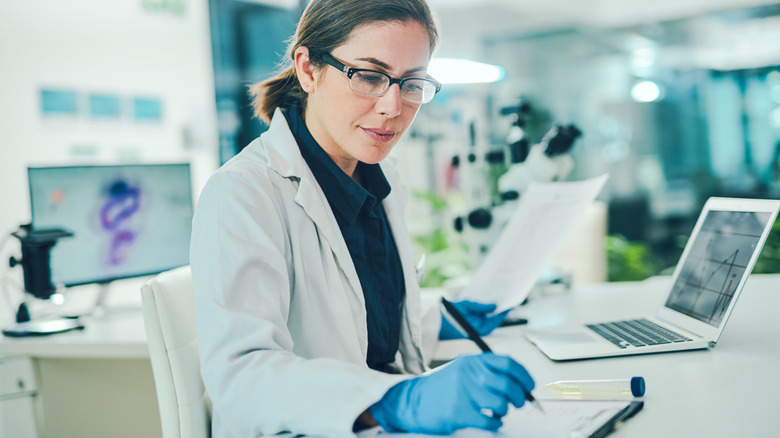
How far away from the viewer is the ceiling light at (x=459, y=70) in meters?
1.93

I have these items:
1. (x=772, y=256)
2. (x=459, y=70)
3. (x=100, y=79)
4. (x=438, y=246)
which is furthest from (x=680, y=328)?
(x=772, y=256)

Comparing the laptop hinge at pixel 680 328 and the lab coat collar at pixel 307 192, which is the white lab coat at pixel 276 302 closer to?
the lab coat collar at pixel 307 192

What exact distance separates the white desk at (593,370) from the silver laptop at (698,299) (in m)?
0.03

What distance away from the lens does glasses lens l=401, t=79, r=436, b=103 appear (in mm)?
1049

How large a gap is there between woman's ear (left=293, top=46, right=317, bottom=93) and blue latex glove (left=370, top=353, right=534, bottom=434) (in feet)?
1.89

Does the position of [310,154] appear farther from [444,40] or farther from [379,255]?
[444,40]

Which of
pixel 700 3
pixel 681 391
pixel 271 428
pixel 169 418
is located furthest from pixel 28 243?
pixel 700 3

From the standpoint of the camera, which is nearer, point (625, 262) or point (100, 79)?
point (100, 79)

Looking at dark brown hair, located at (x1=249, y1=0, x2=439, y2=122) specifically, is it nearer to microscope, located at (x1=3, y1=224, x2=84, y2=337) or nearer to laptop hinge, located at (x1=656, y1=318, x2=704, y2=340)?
laptop hinge, located at (x1=656, y1=318, x2=704, y2=340)

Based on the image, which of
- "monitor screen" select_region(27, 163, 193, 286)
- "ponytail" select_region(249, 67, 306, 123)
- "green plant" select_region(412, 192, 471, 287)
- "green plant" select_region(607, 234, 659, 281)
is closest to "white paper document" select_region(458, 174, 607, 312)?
"ponytail" select_region(249, 67, 306, 123)

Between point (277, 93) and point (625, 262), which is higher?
point (277, 93)

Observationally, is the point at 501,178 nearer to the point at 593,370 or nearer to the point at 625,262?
the point at 593,370

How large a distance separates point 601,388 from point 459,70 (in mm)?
1274

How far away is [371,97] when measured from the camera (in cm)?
103
